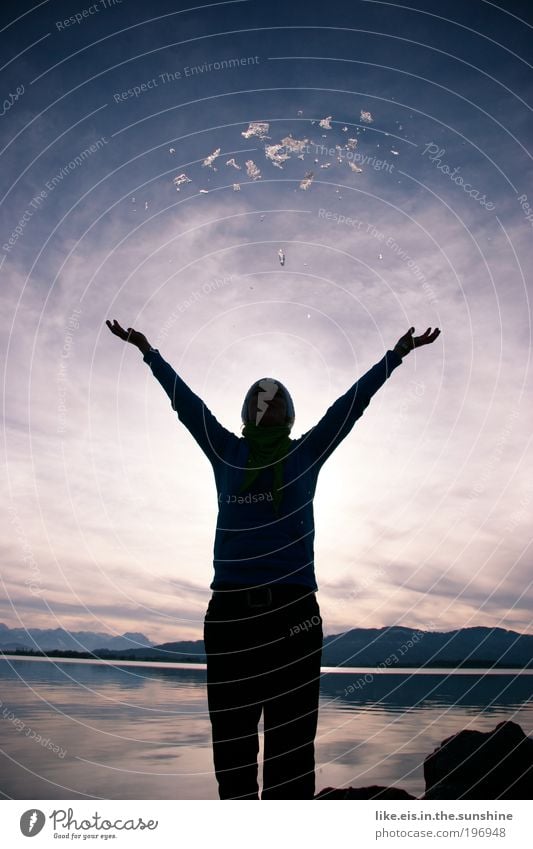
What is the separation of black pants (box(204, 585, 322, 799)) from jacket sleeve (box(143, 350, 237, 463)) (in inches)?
58.0

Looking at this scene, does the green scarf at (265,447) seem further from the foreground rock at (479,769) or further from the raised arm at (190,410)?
the foreground rock at (479,769)

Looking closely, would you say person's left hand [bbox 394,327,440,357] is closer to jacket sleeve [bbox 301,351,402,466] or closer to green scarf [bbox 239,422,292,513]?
jacket sleeve [bbox 301,351,402,466]

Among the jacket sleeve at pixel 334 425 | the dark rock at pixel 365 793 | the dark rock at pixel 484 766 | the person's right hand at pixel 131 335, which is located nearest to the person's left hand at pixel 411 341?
the jacket sleeve at pixel 334 425

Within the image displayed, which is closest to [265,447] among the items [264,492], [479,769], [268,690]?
[264,492]

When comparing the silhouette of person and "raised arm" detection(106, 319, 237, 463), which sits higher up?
"raised arm" detection(106, 319, 237, 463)

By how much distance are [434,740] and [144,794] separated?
33.6 ft

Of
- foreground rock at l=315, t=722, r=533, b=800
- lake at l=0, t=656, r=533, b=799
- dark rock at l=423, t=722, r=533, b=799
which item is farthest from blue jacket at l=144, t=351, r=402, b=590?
lake at l=0, t=656, r=533, b=799

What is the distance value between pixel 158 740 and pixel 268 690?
52.3ft

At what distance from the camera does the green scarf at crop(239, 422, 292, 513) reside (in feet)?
17.8

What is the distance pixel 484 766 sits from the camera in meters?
10.4

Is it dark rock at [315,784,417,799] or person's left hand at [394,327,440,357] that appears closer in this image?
person's left hand at [394,327,440,357]

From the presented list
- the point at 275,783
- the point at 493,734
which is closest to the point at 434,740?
the point at 493,734

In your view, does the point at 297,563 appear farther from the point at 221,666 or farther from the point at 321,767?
the point at 321,767

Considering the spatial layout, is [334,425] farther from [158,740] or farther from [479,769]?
[158,740]
